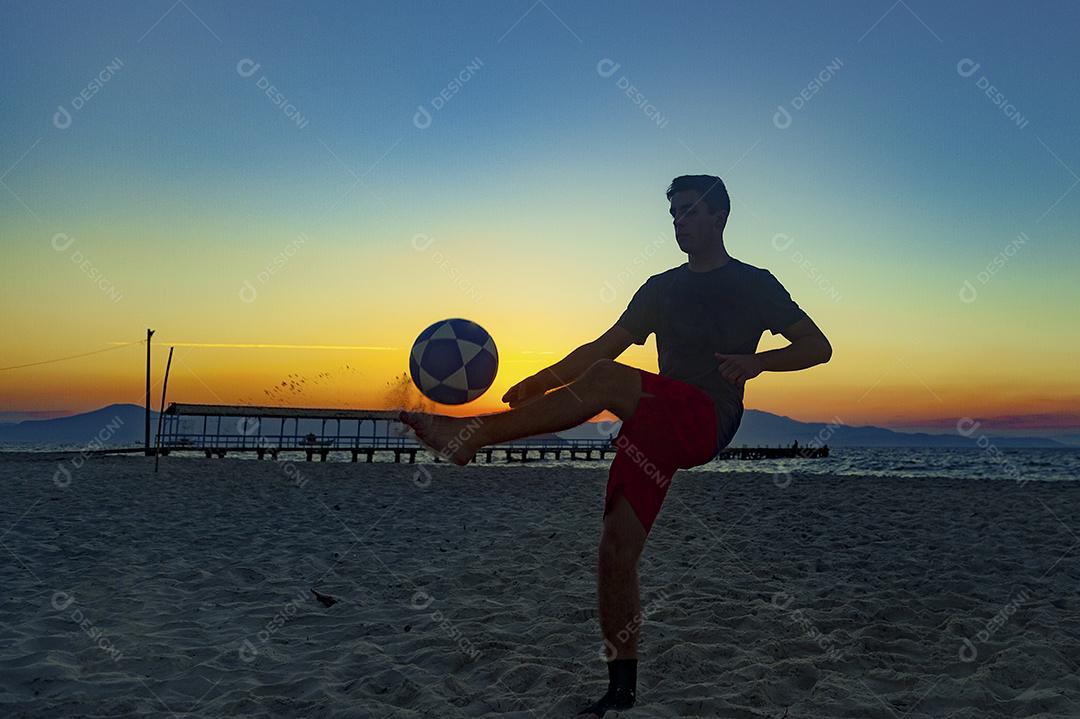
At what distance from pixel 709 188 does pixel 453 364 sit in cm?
251

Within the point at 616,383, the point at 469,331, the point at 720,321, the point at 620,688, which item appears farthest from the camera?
the point at 469,331

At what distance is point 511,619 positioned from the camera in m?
4.50

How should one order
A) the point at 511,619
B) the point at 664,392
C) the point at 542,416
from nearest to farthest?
the point at 542,416 < the point at 664,392 < the point at 511,619

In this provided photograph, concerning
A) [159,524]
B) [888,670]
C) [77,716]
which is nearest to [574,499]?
[159,524]

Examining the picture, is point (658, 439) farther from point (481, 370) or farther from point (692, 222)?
point (481, 370)

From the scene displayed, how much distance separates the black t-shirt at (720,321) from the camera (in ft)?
9.70

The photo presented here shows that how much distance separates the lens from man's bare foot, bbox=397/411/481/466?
2465mm

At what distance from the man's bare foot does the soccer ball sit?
222 cm

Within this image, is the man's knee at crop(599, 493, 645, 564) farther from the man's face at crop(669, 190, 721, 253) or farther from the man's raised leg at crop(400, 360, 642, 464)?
the man's face at crop(669, 190, 721, 253)

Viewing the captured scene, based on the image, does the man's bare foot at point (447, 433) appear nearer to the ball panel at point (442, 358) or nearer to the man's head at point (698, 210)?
the man's head at point (698, 210)

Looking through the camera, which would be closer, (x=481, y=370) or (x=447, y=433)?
(x=447, y=433)

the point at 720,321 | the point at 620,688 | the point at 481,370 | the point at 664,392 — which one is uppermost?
the point at 720,321

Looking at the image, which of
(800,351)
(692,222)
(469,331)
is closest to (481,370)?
(469,331)

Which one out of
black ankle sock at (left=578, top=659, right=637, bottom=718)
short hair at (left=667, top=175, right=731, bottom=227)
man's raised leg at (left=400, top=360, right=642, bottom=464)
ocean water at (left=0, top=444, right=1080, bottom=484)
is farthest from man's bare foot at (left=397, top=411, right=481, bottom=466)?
ocean water at (left=0, top=444, right=1080, bottom=484)
